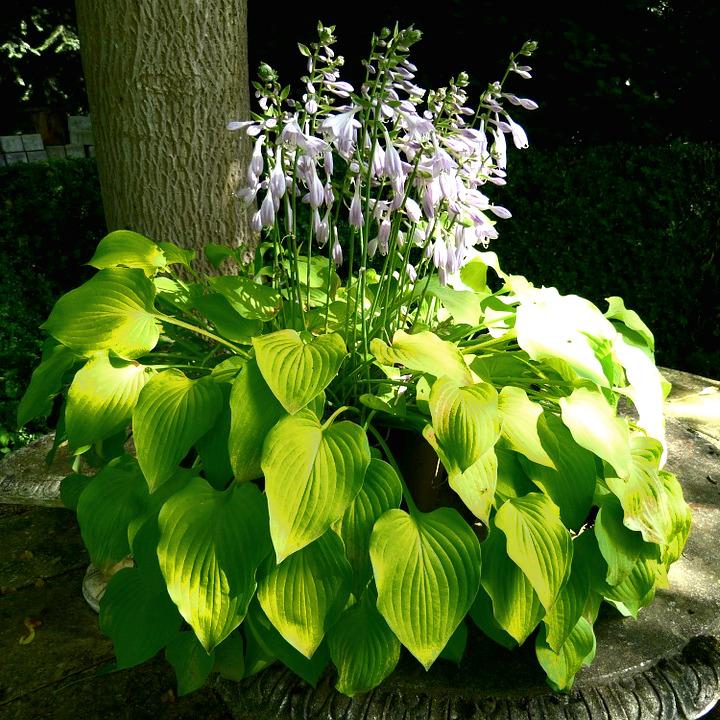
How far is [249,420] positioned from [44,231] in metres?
3.75

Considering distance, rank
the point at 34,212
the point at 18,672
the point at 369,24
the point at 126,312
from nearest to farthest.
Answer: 1. the point at 126,312
2. the point at 18,672
3. the point at 34,212
4. the point at 369,24

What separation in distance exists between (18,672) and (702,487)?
210 cm

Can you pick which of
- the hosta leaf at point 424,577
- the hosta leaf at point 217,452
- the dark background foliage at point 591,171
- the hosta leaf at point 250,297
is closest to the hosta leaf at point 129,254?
the hosta leaf at point 250,297

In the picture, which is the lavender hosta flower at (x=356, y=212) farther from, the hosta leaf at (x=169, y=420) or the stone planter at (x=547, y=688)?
the stone planter at (x=547, y=688)

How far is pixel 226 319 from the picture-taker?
60.8 inches

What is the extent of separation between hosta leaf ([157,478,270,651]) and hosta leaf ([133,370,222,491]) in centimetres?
8

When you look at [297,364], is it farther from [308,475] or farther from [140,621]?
[140,621]

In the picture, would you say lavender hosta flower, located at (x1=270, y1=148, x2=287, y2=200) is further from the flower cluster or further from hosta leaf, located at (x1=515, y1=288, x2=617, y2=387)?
hosta leaf, located at (x1=515, y1=288, x2=617, y2=387)

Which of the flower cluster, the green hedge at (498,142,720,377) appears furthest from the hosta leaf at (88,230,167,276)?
the green hedge at (498,142,720,377)

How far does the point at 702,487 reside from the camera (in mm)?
1720

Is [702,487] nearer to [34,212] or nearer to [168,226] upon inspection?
[168,226]

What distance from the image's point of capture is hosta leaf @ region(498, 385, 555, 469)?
47.9 inches

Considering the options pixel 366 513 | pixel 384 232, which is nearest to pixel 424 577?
pixel 366 513

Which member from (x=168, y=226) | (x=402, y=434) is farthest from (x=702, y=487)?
(x=168, y=226)
